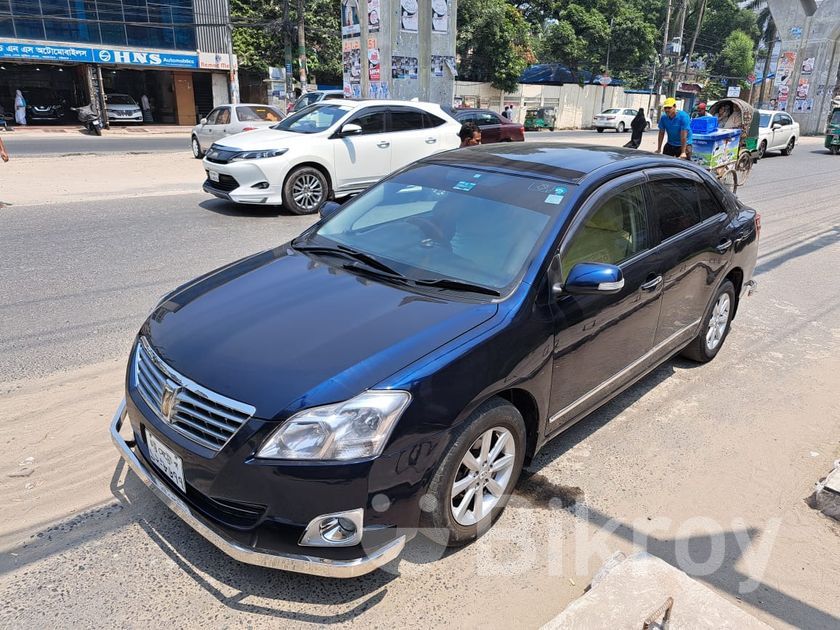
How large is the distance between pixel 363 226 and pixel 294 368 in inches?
61.6

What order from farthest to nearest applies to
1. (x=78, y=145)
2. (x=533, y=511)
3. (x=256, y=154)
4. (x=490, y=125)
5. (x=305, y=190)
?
(x=78, y=145) < (x=490, y=125) < (x=305, y=190) < (x=256, y=154) < (x=533, y=511)

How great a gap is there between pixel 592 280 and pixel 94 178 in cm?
1327

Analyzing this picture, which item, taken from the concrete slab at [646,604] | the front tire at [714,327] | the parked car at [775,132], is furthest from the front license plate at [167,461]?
the parked car at [775,132]

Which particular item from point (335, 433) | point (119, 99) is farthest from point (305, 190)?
point (119, 99)

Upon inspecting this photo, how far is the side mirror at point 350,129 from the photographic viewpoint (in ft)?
33.3

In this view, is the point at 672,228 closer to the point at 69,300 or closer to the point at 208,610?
the point at 208,610

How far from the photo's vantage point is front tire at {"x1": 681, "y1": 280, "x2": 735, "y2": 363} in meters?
4.75

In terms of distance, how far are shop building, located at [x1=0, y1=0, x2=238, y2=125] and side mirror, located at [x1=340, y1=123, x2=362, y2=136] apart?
1044 inches

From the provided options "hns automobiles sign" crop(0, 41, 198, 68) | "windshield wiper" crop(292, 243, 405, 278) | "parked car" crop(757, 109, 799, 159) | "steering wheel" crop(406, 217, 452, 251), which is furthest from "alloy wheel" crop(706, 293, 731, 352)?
"hns automobiles sign" crop(0, 41, 198, 68)

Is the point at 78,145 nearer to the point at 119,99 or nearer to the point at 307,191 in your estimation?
the point at 119,99

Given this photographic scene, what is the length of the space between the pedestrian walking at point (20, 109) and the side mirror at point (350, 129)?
2802 cm

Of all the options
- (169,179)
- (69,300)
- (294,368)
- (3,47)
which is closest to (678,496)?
(294,368)

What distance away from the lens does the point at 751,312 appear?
641cm

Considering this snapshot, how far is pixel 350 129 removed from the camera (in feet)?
33.4
